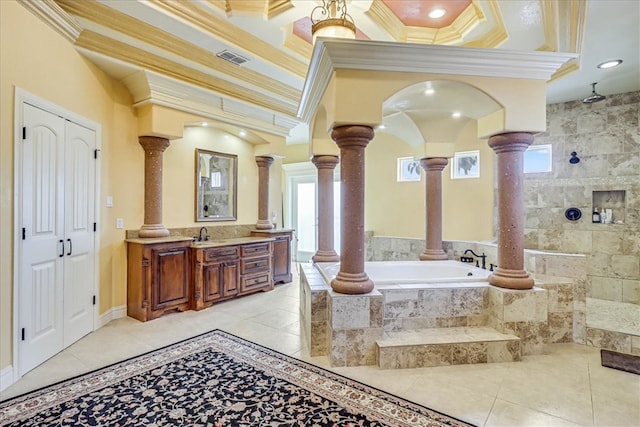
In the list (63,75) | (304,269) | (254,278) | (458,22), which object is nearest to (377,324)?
(304,269)

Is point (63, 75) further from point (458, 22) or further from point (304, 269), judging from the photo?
point (458, 22)

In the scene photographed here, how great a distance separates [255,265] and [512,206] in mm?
3336

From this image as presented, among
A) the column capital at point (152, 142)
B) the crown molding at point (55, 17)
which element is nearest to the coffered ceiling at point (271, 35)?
the crown molding at point (55, 17)

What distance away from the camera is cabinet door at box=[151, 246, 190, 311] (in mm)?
3666

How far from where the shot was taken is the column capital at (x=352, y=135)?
8.55 feet

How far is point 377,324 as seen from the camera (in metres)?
2.55

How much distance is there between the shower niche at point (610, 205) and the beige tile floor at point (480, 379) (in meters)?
2.28

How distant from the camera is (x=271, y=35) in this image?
356 centimetres

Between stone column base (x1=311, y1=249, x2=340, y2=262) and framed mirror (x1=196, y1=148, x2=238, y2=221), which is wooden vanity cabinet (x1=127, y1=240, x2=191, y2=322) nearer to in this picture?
framed mirror (x1=196, y1=148, x2=238, y2=221)

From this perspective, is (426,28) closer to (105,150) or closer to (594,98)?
(594,98)

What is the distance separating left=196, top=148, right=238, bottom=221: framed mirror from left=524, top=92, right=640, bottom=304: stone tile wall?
4.45 metres

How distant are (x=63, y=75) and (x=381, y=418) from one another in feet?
12.3

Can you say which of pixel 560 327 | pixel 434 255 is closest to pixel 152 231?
pixel 434 255

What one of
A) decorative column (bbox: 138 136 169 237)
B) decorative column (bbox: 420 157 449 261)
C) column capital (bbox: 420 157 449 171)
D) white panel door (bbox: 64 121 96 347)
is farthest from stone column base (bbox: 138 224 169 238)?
column capital (bbox: 420 157 449 171)
